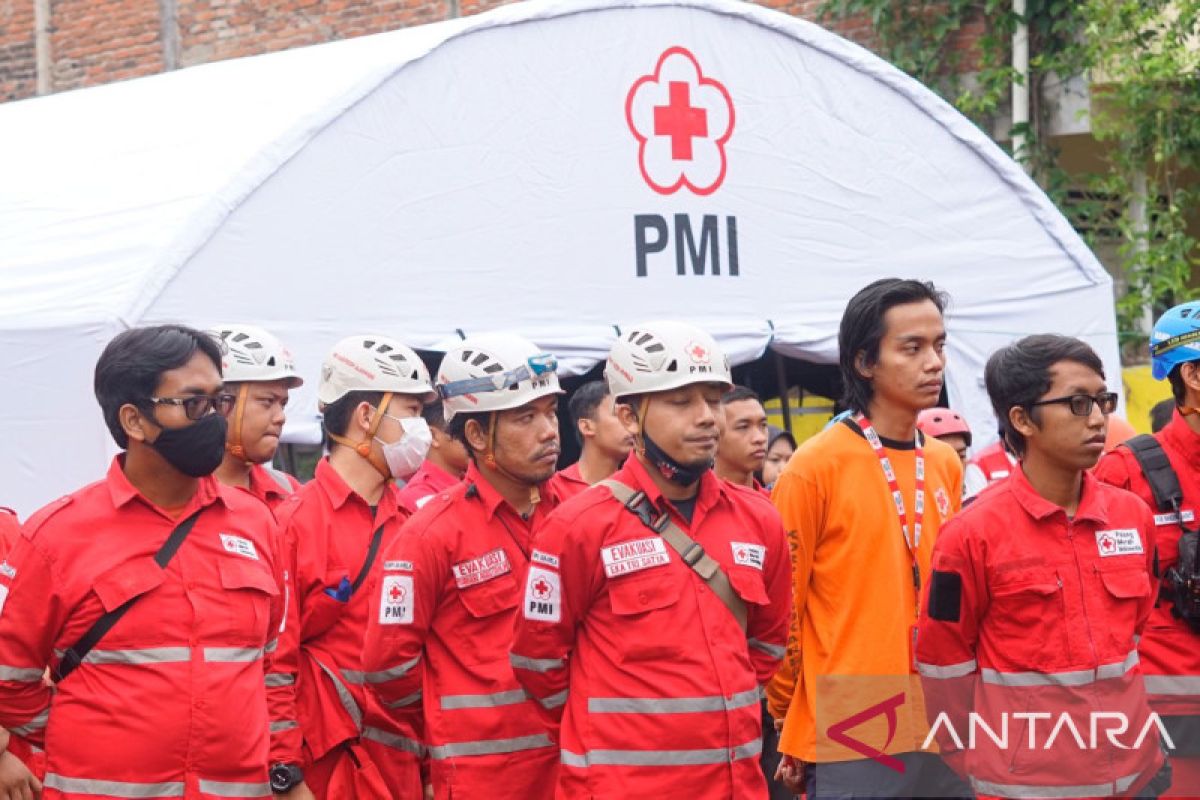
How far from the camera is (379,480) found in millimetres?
6684

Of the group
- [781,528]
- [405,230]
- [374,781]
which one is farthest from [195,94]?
[781,528]

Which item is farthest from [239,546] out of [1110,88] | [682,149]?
[1110,88]

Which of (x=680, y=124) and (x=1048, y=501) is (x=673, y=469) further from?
(x=680, y=124)

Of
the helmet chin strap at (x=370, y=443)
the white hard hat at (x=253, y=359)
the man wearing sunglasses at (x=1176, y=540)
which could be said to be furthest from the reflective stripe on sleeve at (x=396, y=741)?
the man wearing sunglasses at (x=1176, y=540)

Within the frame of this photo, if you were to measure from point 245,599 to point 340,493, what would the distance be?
1.42 m

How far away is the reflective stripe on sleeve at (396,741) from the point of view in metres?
6.41

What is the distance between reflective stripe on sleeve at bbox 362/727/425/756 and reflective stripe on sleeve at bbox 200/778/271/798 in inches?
49.7

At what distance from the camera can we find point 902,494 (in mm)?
5879

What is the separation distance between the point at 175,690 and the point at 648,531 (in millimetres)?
1415

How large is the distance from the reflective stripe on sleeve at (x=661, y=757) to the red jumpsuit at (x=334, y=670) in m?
1.40

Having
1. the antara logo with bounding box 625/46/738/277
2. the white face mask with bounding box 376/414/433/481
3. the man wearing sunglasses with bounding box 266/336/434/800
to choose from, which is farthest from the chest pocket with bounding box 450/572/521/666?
the antara logo with bounding box 625/46/738/277

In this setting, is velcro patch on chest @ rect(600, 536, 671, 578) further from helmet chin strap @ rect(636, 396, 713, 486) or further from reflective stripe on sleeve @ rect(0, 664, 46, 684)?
reflective stripe on sleeve @ rect(0, 664, 46, 684)

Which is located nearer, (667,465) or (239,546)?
(239,546)

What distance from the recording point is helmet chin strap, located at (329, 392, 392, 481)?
6676mm
